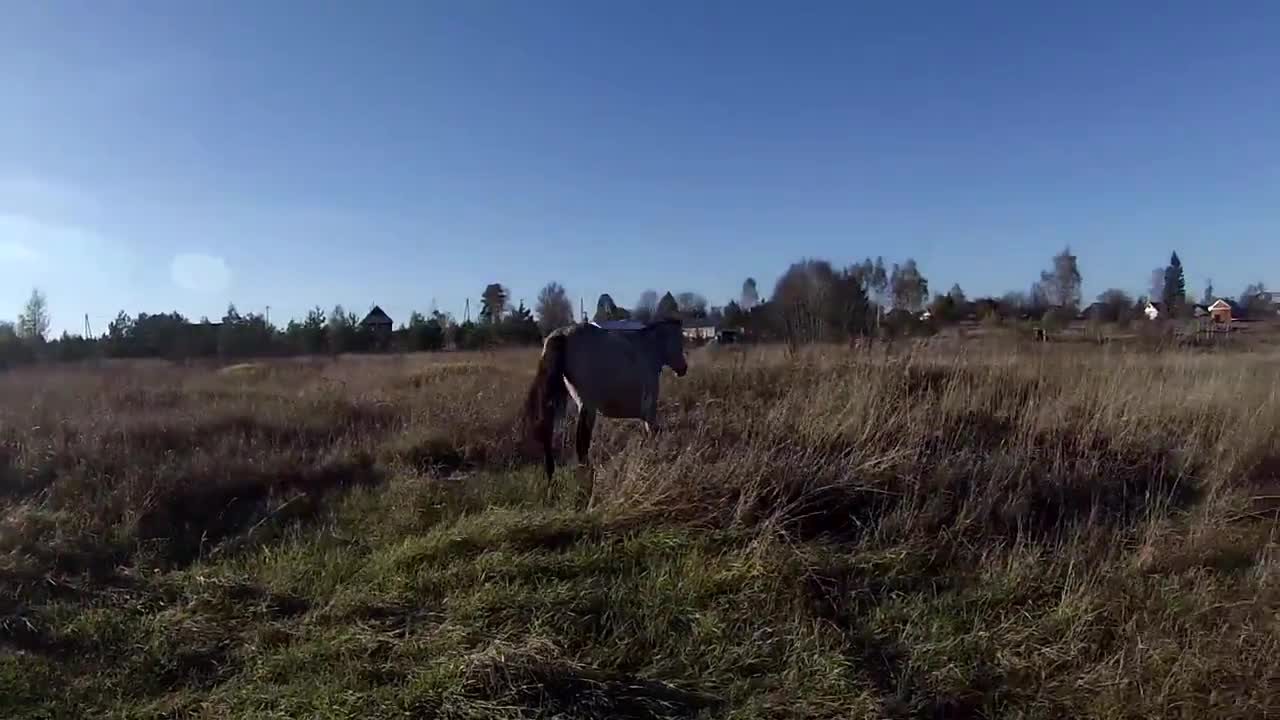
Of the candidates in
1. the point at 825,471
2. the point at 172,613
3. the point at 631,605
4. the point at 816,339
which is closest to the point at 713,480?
the point at 825,471

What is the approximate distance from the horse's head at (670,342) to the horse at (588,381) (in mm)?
456

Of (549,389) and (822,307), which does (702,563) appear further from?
(822,307)

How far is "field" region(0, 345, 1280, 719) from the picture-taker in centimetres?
297

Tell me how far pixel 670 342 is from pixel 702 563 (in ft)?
10.2

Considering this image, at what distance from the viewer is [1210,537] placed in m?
4.07

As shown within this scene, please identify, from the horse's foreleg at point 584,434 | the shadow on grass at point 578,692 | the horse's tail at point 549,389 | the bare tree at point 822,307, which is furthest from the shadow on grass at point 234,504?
the bare tree at point 822,307

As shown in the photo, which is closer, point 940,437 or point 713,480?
point 713,480

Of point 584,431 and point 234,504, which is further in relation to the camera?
point 584,431

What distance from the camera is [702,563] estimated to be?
3.93 meters

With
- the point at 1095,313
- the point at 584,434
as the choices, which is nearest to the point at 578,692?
the point at 584,434

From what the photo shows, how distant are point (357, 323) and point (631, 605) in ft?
128

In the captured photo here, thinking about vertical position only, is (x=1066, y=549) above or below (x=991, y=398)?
below

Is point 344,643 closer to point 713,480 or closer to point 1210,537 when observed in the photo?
point 713,480

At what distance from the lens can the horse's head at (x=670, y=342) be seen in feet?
21.9
